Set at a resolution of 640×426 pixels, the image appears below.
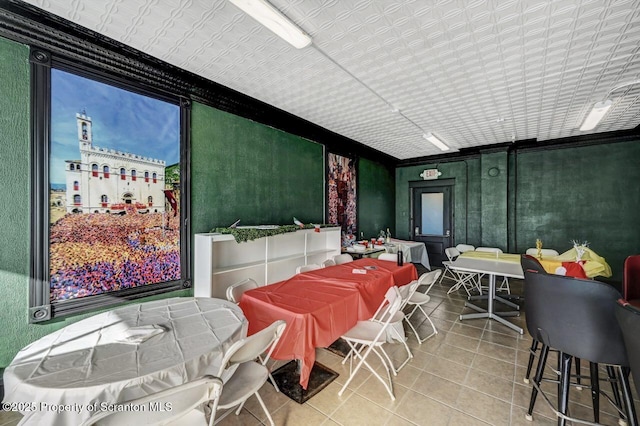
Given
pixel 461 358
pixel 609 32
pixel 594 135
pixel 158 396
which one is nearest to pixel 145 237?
pixel 158 396

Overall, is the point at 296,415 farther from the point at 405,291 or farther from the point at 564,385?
the point at 564,385

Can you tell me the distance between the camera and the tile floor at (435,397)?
1.95 meters

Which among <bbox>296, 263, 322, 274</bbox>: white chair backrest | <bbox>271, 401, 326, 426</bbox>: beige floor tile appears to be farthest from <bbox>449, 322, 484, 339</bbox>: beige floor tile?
<bbox>271, 401, 326, 426</bbox>: beige floor tile

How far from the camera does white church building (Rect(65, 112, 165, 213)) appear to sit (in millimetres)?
2375

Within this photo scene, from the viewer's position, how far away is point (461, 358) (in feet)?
9.16

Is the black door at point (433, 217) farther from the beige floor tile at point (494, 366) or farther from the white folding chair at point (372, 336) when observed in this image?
the white folding chair at point (372, 336)

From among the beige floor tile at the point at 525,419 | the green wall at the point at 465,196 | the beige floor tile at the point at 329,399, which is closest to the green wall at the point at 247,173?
the beige floor tile at the point at 329,399

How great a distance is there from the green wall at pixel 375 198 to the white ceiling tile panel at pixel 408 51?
2591mm

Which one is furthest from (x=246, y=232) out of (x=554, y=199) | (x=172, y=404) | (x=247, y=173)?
(x=554, y=199)

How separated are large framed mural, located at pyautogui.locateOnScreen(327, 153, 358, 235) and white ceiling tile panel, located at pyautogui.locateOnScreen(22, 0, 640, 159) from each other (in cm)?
153

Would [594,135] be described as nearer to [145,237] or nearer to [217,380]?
[217,380]

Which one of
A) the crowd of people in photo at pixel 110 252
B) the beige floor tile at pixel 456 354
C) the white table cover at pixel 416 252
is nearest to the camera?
the crowd of people in photo at pixel 110 252

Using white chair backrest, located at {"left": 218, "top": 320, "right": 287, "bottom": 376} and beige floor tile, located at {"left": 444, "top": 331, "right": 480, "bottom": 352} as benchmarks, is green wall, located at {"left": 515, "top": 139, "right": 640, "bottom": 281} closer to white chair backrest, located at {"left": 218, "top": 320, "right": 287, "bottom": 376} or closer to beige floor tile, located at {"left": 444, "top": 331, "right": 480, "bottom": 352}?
beige floor tile, located at {"left": 444, "top": 331, "right": 480, "bottom": 352}

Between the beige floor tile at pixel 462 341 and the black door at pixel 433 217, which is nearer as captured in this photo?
the beige floor tile at pixel 462 341
